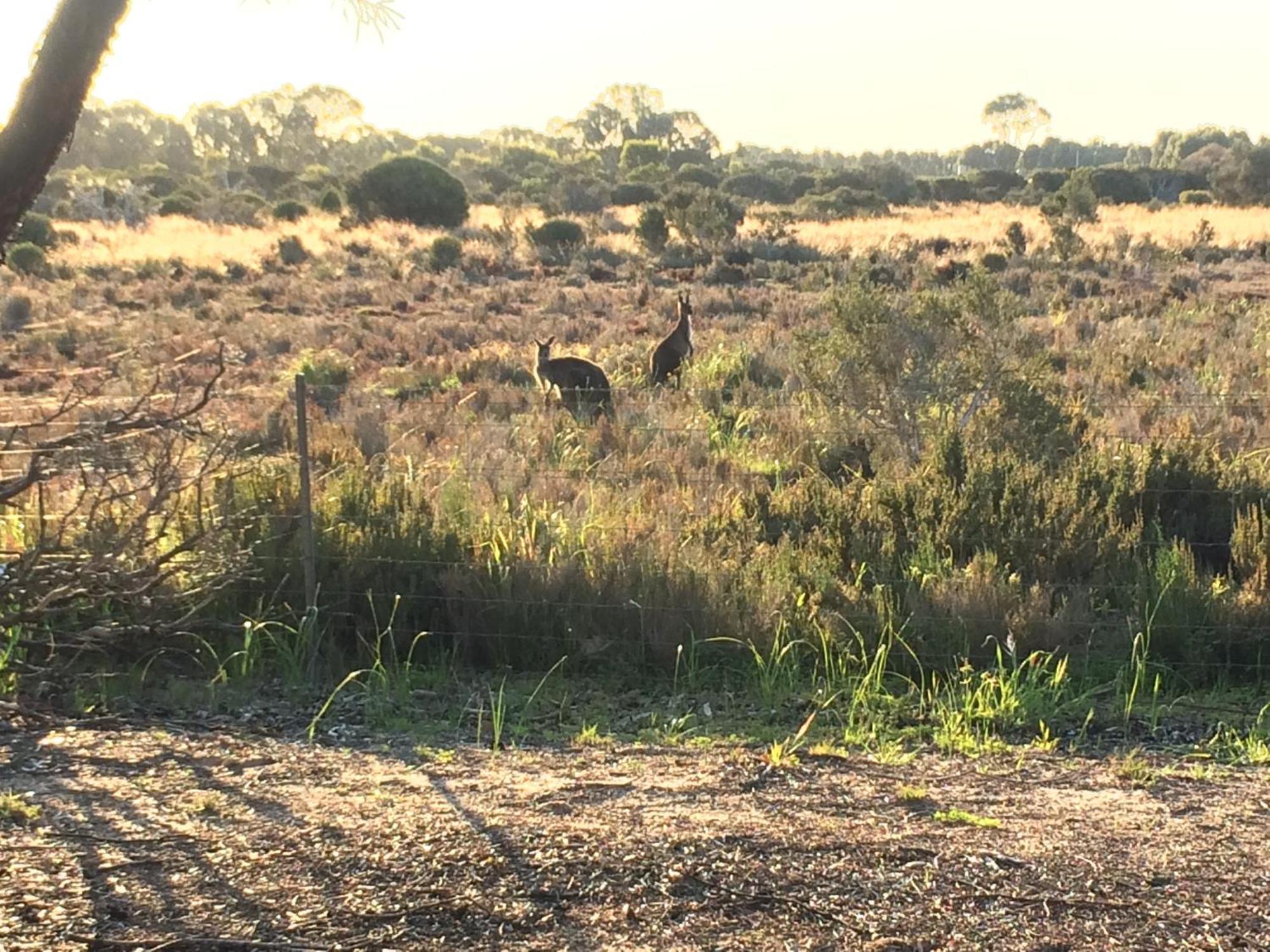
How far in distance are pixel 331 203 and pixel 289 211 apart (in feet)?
7.53

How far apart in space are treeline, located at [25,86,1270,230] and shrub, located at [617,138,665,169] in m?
0.15

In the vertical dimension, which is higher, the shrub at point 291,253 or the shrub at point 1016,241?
the shrub at point 1016,241

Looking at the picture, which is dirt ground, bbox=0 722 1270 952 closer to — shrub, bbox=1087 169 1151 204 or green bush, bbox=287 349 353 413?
green bush, bbox=287 349 353 413

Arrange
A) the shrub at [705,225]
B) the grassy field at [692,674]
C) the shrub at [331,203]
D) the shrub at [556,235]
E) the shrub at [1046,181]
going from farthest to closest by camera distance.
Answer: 1. the shrub at [1046,181]
2. the shrub at [331,203]
3. the shrub at [556,235]
4. the shrub at [705,225]
5. the grassy field at [692,674]

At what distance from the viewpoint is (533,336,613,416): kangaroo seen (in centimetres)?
1327

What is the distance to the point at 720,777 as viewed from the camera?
4.93 meters

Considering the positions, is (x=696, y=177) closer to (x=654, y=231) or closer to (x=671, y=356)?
(x=654, y=231)

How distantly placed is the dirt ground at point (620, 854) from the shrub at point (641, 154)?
71.8m

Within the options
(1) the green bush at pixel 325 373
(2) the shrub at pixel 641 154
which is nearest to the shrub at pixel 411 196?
(1) the green bush at pixel 325 373

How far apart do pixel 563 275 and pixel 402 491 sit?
2174 centimetres

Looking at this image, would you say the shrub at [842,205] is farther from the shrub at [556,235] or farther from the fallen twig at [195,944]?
the fallen twig at [195,944]

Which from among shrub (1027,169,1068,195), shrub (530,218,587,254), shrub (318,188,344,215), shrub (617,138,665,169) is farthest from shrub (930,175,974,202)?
shrub (530,218,587,254)

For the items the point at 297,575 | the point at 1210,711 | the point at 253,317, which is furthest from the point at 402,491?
the point at 253,317

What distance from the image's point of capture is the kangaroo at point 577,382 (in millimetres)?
13273
